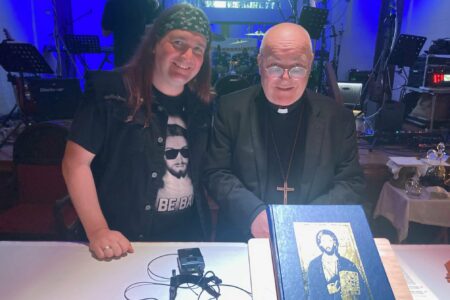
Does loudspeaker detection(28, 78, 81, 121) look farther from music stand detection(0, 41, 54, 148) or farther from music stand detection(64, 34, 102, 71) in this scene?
music stand detection(64, 34, 102, 71)

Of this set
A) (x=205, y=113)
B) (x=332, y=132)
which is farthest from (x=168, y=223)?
(x=332, y=132)

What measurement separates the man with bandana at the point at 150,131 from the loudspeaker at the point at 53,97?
4.23 meters

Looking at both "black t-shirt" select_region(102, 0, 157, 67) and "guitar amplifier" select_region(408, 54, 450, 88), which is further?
"guitar amplifier" select_region(408, 54, 450, 88)

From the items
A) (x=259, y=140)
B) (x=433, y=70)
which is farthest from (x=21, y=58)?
(x=433, y=70)

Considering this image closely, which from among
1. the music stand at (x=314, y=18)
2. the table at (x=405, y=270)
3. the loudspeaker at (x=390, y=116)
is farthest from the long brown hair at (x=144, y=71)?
the loudspeaker at (x=390, y=116)

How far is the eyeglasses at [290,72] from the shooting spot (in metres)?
1.51

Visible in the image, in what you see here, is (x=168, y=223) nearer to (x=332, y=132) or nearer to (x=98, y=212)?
(x=98, y=212)

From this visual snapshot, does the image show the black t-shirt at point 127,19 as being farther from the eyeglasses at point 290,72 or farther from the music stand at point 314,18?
the eyeglasses at point 290,72

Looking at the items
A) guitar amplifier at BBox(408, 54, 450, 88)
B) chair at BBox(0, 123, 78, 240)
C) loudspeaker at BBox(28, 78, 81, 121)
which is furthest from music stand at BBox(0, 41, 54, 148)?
guitar amplifier at BBox(408, 54, 450, 88)

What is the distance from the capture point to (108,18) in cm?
A: 392

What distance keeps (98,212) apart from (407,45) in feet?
14.4

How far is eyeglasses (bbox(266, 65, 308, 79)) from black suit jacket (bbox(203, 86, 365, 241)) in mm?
254

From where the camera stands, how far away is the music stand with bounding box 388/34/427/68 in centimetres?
442

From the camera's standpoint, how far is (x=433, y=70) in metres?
4.47
